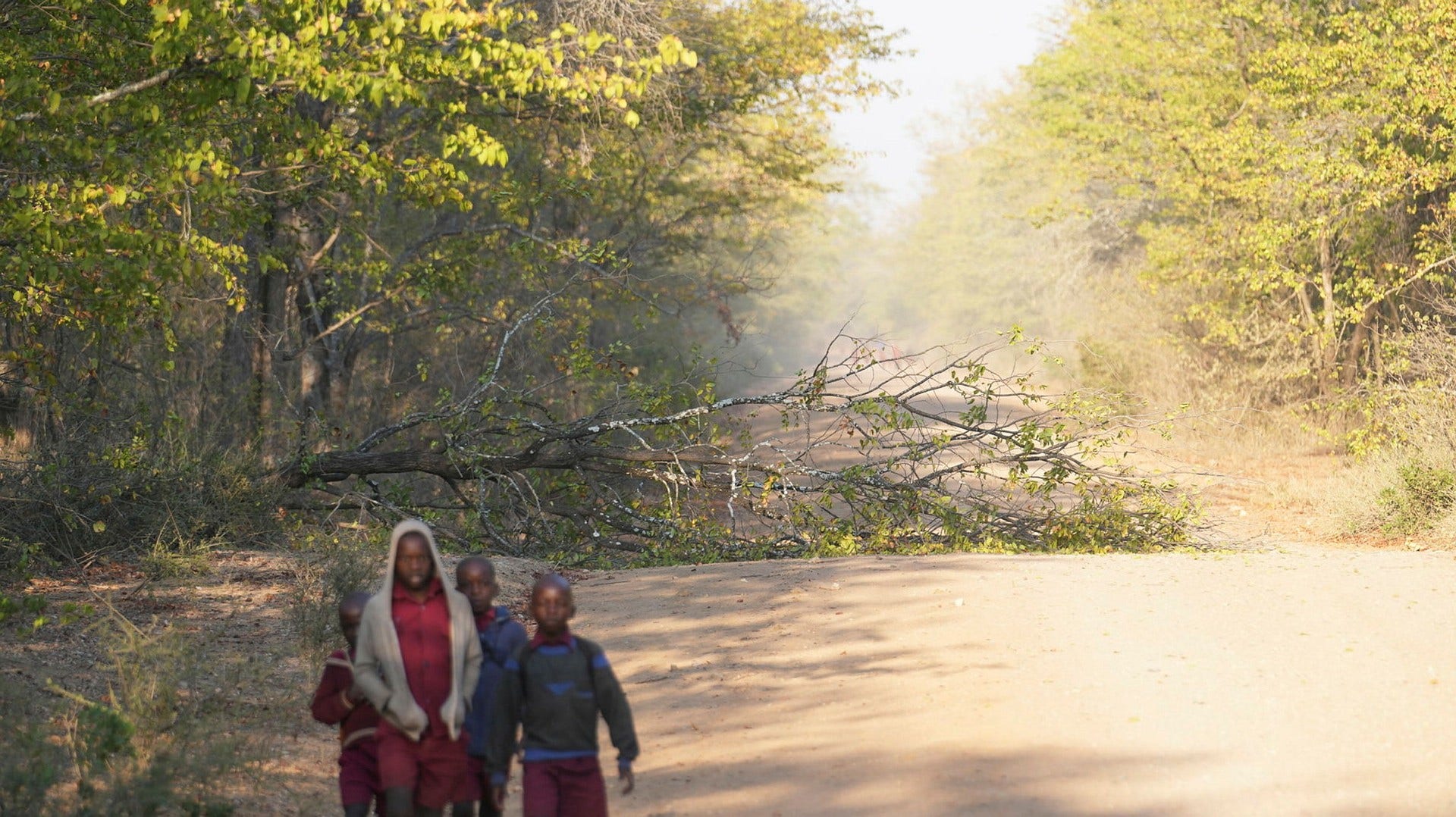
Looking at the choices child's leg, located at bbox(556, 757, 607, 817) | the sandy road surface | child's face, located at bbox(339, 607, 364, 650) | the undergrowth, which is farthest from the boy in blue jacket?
the undergrowth

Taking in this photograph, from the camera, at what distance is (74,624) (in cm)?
910

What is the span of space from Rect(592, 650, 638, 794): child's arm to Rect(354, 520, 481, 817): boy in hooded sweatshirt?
52 cm

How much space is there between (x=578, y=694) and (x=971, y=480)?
14.8 m

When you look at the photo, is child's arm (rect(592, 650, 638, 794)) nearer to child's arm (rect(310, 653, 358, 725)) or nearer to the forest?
child's arm (rect(310, 653, 358, 725))

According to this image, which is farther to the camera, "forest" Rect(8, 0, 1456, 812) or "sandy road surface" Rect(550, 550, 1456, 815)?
"forest" Rect(8, 0, 1456, 812)

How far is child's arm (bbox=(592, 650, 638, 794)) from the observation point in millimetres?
4895

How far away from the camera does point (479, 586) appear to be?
546cm

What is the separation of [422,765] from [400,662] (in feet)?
1.33

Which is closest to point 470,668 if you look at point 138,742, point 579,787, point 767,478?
point 579,787

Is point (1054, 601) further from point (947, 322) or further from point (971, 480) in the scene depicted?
point (947, 322)

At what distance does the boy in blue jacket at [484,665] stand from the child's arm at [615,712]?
0.33 meters

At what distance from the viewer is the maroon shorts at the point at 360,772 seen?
5.29m

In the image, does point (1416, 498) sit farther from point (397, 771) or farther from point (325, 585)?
point (397, 771)

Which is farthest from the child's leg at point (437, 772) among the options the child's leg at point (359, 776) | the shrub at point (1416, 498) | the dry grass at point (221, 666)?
the shrub at point (1416, 498)
